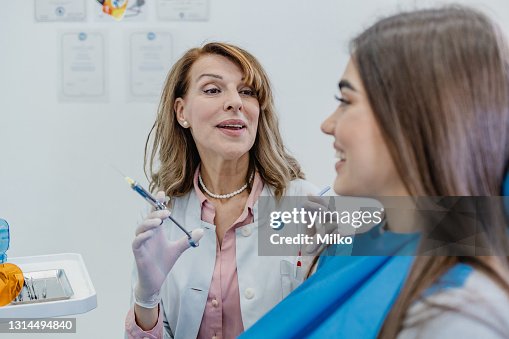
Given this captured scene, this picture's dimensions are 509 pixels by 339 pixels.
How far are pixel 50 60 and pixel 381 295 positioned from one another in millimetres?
1564

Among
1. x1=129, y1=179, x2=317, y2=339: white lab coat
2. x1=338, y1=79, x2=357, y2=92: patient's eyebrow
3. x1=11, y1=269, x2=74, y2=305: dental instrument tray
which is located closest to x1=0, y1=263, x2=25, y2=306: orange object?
x1=11, y1=269, x2=74, y2=305: dental instrument tray

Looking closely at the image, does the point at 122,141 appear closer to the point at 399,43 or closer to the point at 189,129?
the point at 189,129

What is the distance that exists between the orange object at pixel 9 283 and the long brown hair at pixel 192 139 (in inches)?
18.2

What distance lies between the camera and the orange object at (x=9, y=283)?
0.99 m

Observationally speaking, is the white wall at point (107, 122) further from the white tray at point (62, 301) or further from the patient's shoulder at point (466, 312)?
the patient's shoulder at point (466, 312)

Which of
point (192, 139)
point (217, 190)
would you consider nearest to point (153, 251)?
point (217, 190)

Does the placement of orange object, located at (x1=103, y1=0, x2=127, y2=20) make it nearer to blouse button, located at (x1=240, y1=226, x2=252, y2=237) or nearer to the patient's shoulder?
blouse button, located at (x1=240, y1=226, x2=252, y2=237)

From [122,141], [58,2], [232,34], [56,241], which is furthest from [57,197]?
[232,34]

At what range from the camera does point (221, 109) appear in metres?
1.32

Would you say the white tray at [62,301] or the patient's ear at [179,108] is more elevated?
the patient's ear at [179,108]

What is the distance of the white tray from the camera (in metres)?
0.98

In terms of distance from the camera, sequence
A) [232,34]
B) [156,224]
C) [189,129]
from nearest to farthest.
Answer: [156,224] < [189,129] < [232,34]

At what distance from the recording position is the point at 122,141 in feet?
6.33
